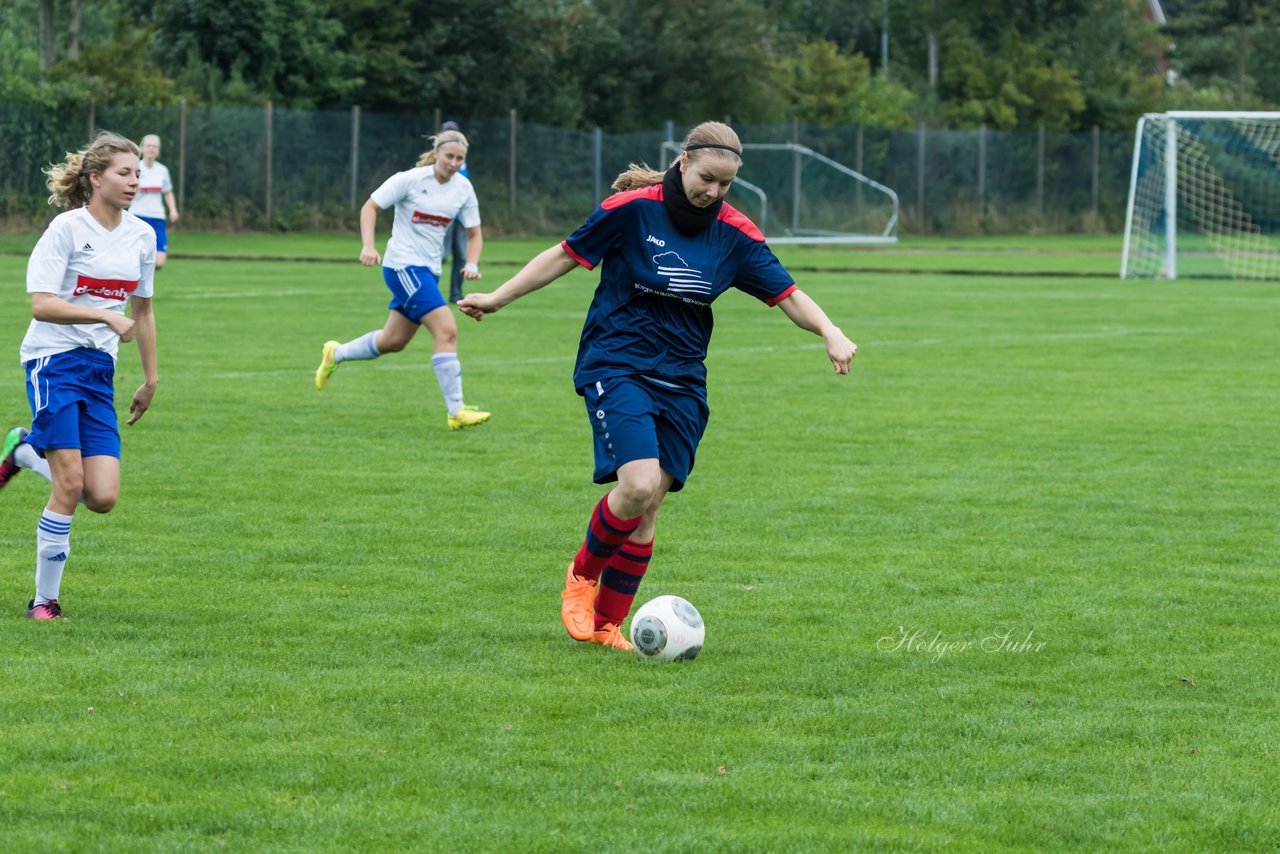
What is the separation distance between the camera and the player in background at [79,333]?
682 centimetres

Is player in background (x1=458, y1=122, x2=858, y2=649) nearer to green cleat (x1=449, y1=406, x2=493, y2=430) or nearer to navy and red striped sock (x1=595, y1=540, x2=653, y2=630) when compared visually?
navy and red striped sock (x1=595, y1=540, x2=653, y2=630)

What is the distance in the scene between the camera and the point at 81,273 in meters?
6.98

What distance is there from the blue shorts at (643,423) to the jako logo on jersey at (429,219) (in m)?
6.99

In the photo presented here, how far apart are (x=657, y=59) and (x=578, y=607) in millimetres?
46479

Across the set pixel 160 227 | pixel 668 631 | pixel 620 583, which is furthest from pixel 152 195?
pixel 668 631

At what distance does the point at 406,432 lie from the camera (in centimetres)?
1239

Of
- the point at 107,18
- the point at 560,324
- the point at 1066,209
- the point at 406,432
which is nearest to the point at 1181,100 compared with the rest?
the point at 1066,209

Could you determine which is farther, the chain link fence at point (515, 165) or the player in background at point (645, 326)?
the chain link fence at point (515, 165)

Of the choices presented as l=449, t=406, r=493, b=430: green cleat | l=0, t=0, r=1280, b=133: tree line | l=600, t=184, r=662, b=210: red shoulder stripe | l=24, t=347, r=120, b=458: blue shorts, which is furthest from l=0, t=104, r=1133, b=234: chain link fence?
l=600, t=184, r=662, b=210: red shoulder stripe

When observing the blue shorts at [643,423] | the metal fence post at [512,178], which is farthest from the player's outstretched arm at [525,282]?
the metal fence post at [512,178]

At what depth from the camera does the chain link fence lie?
3928 cm

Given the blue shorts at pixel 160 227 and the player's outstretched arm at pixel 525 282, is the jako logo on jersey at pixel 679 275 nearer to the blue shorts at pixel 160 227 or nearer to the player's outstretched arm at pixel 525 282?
the player's outstretched arm at pixel 525 282

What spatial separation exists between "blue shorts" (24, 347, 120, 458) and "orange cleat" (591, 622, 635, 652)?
1.93 meters

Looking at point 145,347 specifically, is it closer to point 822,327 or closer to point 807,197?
point 822,327
